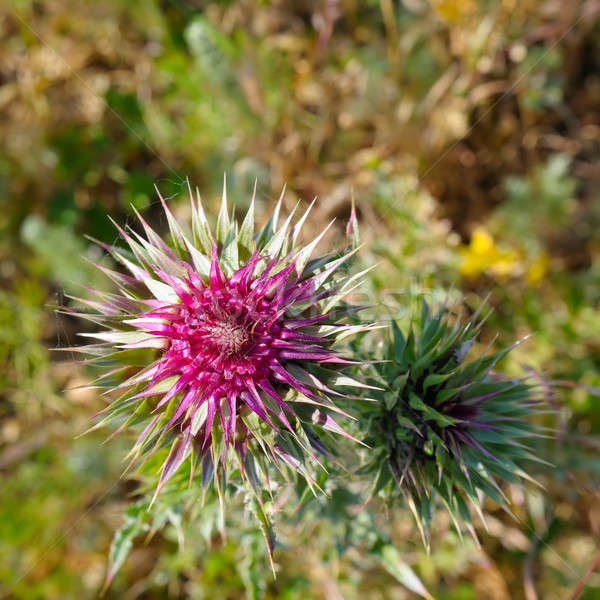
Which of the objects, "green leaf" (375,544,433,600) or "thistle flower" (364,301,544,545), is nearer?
"thistle flower" (364,301,544,545)

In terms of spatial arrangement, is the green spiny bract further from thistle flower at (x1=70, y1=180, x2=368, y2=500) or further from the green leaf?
the green leaf

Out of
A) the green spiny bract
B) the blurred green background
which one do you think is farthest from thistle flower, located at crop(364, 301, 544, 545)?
the blurred green background

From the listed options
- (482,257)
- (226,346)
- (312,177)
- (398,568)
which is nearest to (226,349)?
(226,346)

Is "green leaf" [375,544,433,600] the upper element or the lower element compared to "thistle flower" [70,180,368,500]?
lower

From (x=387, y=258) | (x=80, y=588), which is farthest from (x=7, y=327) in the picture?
(x=387, y=258)

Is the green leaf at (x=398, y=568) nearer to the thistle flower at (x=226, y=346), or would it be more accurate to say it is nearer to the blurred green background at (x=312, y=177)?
the thistle flower at (x=226, y=346)

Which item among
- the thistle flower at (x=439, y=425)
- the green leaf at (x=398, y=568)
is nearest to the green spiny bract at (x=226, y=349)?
the thistle flower at (x=439, y=425)
